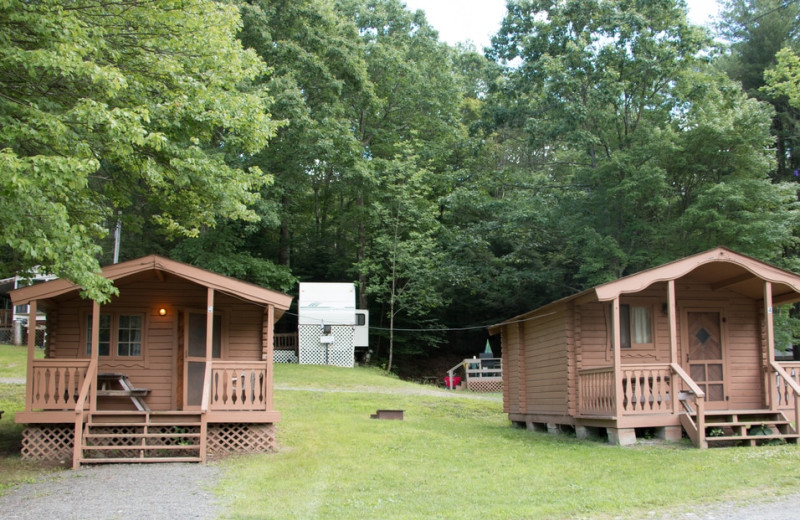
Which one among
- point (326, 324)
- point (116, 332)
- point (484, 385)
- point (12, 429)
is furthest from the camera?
point (326, 324)

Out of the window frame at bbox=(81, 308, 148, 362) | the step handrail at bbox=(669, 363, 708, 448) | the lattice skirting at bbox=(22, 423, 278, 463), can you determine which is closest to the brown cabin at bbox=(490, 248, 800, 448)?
the step handrail at bbox=(669, 363, 708, 448)

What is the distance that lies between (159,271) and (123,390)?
2.15 m

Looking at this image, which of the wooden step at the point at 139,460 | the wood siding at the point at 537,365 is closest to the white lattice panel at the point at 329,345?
the wood siding at the point at 537,365

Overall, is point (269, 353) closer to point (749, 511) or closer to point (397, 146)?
point (749, 511)

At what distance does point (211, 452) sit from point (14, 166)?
5.98 m

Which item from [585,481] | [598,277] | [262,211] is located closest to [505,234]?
[598,277]

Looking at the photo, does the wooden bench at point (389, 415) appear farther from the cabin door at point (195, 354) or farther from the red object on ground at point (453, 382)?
the red object on ground at point (453, 382)

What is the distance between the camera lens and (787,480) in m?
8.92

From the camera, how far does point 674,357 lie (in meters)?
12.2

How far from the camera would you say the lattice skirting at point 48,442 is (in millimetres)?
11562

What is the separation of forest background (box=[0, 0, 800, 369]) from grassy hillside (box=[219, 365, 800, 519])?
3.67m

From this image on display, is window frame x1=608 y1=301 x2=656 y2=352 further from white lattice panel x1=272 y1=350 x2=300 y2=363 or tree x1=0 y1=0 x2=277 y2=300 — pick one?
white lattice panel x1=272 y1=350 x2=300 y2=363

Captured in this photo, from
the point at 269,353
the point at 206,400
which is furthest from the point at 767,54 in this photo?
the point at 206,400

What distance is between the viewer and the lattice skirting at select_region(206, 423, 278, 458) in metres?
12.1
